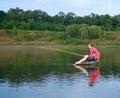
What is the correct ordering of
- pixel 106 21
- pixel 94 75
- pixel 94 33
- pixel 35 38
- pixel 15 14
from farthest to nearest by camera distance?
pixel 15 14 → pixel 106 21 → pixel 94 33 → pixel 35 38 → pixel 94 75

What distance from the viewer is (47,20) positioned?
479ft

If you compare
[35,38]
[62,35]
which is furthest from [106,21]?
[35,38]

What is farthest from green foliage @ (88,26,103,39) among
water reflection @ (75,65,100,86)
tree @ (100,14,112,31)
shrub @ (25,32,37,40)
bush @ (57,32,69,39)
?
water reflection @ (75,65,100,86)

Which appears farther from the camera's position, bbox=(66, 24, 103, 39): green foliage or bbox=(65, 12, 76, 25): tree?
bbox=(65, 12, 76, 25): tree

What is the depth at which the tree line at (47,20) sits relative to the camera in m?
129

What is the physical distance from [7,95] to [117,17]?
128309mm

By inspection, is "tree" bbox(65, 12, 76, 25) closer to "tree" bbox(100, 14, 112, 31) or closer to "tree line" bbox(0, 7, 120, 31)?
"tree line" bbox(0, 7, 120, 31)

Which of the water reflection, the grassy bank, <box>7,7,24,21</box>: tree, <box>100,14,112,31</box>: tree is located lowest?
the grassy bank

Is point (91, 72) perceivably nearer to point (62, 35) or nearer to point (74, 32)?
point (62, 35)

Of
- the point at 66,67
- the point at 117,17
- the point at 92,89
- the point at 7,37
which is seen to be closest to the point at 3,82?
the point at 92,89

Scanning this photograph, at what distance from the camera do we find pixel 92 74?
2770 centimetres

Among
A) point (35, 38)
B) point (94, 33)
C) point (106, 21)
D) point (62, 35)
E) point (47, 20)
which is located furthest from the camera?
point (47, 20)

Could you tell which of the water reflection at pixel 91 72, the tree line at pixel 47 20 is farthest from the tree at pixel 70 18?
the water reflection at pixel 91 72

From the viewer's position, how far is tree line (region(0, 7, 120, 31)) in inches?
5094
